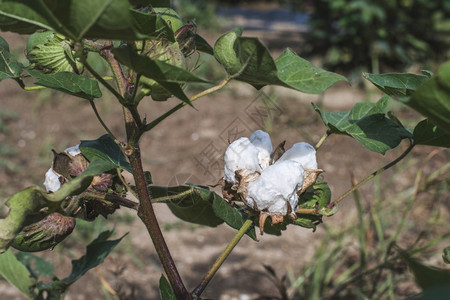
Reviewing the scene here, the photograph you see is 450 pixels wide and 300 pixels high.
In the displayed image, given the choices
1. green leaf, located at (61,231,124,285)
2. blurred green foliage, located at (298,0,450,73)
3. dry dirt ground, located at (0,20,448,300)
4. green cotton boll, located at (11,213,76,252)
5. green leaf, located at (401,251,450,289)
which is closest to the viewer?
green leaf, located at (401,251,450,289)

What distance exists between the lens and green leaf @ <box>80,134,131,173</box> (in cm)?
47

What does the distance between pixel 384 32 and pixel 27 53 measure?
352 centimetres

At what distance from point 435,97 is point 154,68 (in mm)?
191

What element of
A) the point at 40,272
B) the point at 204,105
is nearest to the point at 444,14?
the point at 204,105

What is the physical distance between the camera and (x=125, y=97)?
0.44m

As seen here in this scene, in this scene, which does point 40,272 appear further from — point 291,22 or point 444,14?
point 291,22

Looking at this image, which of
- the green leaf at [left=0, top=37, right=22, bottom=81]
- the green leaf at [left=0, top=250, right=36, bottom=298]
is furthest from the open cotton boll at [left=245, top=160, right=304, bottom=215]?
the green leaf at [left=0, top=250, right=36, bottom=298]

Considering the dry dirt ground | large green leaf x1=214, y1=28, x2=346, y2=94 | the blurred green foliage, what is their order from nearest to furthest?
large green leaf x1=214, y1=28, x2=346, y2=94, the dry dirt ground, the blurred green foliage

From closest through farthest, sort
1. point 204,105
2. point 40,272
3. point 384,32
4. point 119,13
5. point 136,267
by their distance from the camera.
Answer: point 119,13 → point 40,272 → point 136,267 → point 204,105 → point 384,32

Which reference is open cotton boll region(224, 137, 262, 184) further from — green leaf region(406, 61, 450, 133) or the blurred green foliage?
the blurred green foliage

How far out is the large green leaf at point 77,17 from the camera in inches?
12.7

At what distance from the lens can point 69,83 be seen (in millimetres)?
471

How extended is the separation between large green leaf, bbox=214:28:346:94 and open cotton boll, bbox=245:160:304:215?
0.08 meters

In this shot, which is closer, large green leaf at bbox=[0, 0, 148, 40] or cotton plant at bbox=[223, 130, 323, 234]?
large green leaf at bbox=[0, 0, 148, 40]
